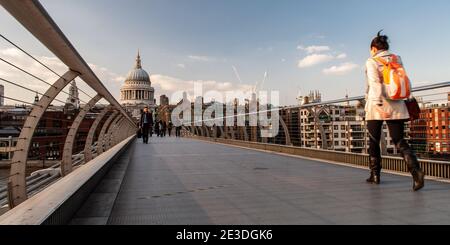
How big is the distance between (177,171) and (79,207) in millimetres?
2579

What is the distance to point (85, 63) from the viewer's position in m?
3.23

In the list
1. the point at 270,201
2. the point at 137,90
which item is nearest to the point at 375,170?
the point at 270,201

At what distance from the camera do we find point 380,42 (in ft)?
12.9

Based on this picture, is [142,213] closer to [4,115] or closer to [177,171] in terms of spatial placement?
[4,115]

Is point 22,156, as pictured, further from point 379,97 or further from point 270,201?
point 379,97

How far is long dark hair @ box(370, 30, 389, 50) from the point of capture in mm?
3906

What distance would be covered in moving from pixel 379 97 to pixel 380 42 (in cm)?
65

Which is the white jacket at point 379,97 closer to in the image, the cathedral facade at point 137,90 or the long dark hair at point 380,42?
the long dark hair at point 380,42

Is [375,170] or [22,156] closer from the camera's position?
[22,156]

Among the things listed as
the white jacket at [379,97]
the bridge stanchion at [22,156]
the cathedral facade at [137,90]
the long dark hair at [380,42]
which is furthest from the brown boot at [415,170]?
the cathedral facade at [137,90]

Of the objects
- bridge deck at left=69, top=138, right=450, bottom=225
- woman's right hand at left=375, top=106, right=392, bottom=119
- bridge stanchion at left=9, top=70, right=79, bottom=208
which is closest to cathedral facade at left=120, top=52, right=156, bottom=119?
bridge deck at left=69, top=138, right=450, bottom=225

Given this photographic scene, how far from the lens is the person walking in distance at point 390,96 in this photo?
3625 millimetres
